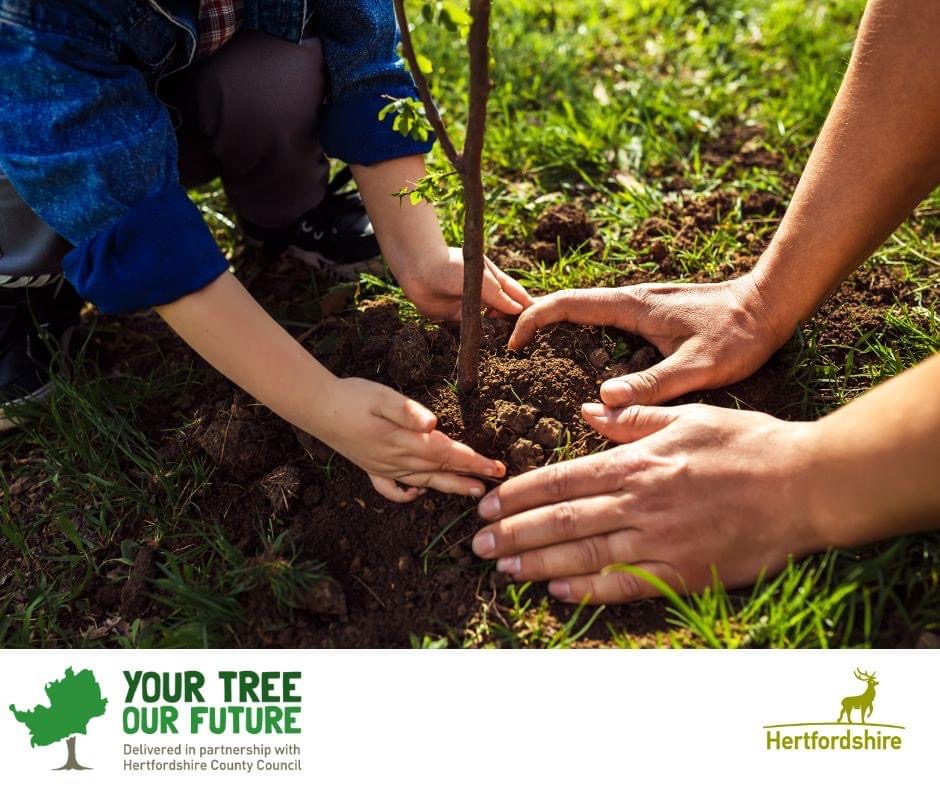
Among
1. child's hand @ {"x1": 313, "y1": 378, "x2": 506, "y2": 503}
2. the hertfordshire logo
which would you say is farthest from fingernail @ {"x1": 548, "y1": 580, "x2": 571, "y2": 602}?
the hertfordshire logo

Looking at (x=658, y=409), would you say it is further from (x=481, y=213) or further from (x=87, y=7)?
(x=87, y=7)

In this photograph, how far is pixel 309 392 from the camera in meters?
1.87

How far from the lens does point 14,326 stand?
2.54 metres

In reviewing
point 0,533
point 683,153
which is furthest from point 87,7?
point 683,153

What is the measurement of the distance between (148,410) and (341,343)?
55 centimetres

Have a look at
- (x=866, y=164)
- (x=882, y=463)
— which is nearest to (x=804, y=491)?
(x=882, y=463)

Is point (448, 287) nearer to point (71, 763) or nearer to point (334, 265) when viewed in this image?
point (334, 265)

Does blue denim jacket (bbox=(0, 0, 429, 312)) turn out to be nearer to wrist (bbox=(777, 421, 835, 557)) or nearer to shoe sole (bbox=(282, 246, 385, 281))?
shoe sole (bbox=(282, 246, 385, 281))

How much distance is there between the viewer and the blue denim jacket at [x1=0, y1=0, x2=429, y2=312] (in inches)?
67.7

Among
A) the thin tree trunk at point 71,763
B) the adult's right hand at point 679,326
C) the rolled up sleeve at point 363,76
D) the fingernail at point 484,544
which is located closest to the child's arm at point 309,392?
the fingernail at point 484,544

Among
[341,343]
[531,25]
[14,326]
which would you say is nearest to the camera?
[341,343]

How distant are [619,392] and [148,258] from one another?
1.04m

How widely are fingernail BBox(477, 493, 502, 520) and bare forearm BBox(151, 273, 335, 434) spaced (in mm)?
396

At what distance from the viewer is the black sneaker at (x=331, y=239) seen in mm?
2711
